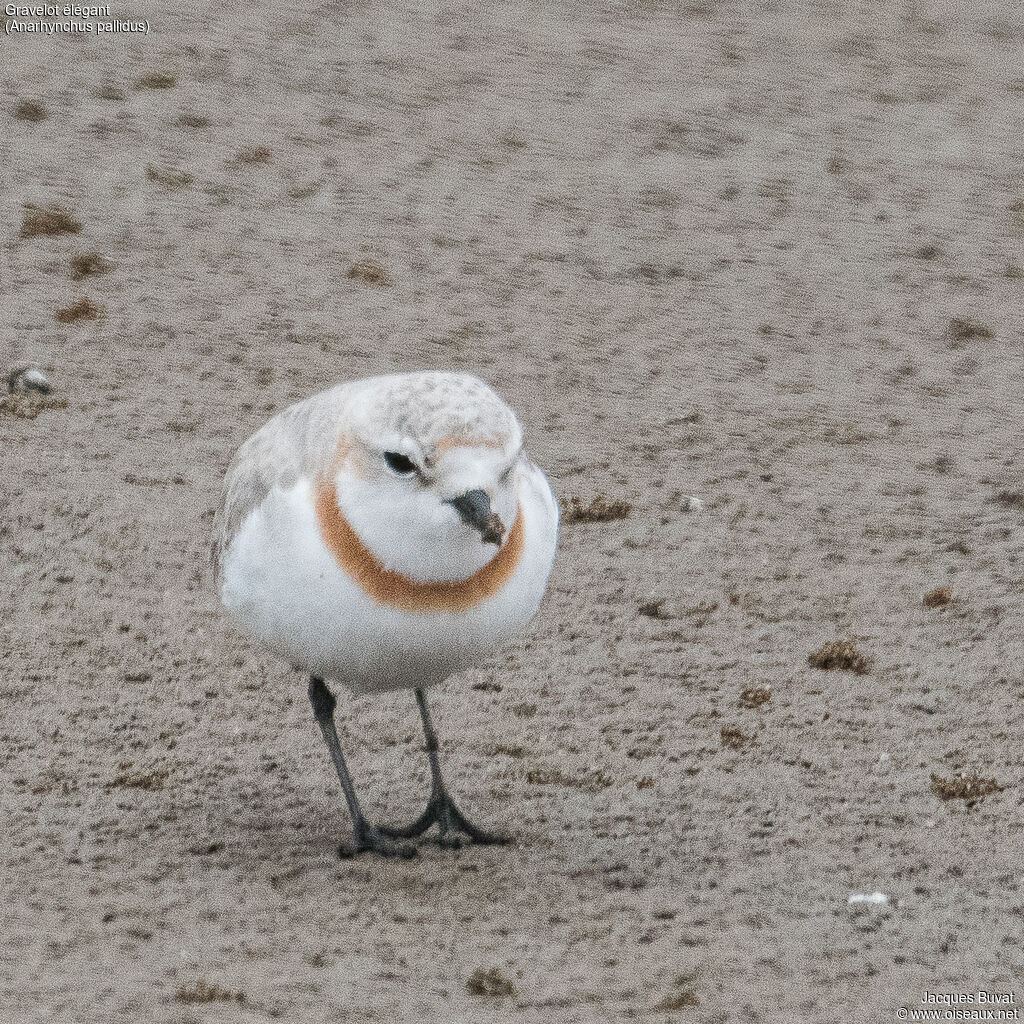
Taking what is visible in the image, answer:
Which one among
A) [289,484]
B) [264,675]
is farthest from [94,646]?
[289,484]

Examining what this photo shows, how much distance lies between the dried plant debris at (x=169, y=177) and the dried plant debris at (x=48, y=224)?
1.51ft

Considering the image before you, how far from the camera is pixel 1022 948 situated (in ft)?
13.6

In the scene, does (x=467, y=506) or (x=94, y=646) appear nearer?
(x=467, y=506)

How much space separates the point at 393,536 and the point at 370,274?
409 cm

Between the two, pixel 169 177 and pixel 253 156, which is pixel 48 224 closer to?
pixel 169 177

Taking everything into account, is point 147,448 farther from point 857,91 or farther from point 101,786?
point 857,91

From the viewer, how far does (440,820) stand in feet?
15.7

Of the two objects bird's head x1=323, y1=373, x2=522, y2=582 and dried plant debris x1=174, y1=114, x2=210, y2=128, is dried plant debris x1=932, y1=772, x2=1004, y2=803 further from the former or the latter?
dried plant debris x1=174, y1=114, x2=210, y2=128

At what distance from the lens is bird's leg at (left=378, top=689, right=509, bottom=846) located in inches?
188

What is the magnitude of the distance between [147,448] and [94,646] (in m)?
1.22

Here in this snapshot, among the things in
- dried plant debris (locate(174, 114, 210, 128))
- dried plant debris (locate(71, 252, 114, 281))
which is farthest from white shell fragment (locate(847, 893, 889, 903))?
dried plant debris (locate(174, 114, 210, 128))

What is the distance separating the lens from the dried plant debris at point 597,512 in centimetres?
652

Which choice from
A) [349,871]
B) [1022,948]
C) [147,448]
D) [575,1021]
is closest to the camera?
[575,1021]

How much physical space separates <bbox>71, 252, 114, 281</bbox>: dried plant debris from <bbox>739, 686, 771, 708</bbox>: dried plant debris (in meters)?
3.65
